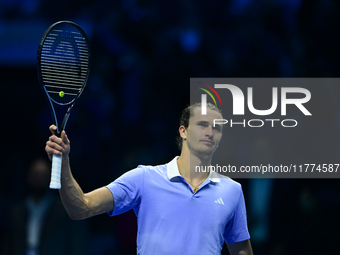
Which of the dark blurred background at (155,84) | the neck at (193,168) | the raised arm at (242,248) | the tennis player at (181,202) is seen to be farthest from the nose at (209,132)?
the dark blurred background at (155,84)

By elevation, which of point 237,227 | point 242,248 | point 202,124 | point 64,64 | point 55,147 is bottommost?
point 242,248

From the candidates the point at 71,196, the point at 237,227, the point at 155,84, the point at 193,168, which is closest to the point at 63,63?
the point at 71,196

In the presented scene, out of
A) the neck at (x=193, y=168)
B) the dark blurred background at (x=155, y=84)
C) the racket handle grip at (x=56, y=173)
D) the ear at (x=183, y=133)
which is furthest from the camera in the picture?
the dark blurred background at (x=155, y=84)

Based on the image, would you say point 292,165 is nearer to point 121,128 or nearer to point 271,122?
point 271,122

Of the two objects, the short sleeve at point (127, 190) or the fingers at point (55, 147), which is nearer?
the fingers at point (55, 147)

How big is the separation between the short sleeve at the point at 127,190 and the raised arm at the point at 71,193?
6 cm

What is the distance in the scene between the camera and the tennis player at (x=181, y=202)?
74.3 inches

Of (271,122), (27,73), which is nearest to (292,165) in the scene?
(271,122)

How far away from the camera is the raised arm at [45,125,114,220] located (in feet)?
5.46

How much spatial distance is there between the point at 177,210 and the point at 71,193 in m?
0.49

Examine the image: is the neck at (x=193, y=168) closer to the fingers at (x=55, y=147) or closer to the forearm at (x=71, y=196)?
the forearm at (x=71, y=196)

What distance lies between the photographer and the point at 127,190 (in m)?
1.99

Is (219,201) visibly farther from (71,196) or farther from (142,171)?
(71,196)

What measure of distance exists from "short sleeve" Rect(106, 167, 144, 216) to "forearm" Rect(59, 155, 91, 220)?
179mm
